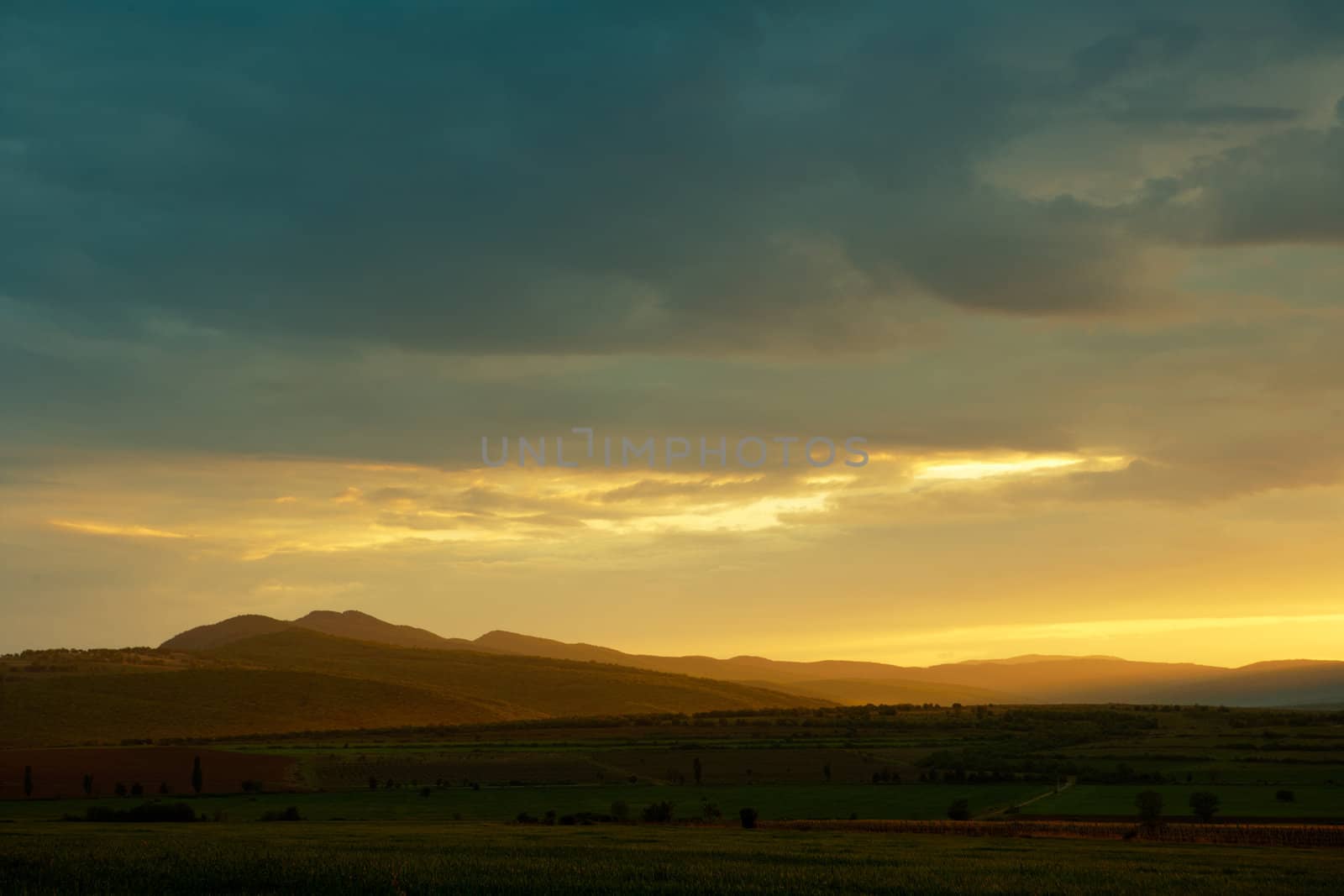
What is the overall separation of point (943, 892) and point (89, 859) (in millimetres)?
21101

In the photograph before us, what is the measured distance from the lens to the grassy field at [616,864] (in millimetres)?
25141

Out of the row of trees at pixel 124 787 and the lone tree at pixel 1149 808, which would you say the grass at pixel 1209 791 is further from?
the row of trees at pixel 124 787

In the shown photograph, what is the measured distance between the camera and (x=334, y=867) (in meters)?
27.3

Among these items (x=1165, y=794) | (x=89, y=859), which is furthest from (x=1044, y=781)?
(x=89, y=859)

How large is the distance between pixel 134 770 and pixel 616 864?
3227 inches

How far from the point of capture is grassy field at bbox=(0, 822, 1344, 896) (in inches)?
990

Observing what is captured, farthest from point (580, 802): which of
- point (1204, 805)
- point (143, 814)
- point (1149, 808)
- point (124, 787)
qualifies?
point (1204, 805)

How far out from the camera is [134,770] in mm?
97750

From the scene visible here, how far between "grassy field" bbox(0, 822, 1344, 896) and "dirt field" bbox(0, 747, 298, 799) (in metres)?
43.8

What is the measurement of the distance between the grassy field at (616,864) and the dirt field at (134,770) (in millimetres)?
43820

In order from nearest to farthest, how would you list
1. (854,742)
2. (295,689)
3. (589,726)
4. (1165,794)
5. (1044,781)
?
(1165,794) → (1044,781) → (854,742) → (589,726) → (295,689)

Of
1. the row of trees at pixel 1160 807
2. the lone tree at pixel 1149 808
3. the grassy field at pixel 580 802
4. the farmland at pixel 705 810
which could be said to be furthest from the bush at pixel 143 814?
the row of trees at pixel 1160 807

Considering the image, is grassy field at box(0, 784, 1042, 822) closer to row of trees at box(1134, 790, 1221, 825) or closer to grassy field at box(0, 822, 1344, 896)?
row of trees at box(1134, 790, 1221, 825)

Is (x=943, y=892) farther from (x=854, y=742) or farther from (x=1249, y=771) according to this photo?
(x=854, y=742)
